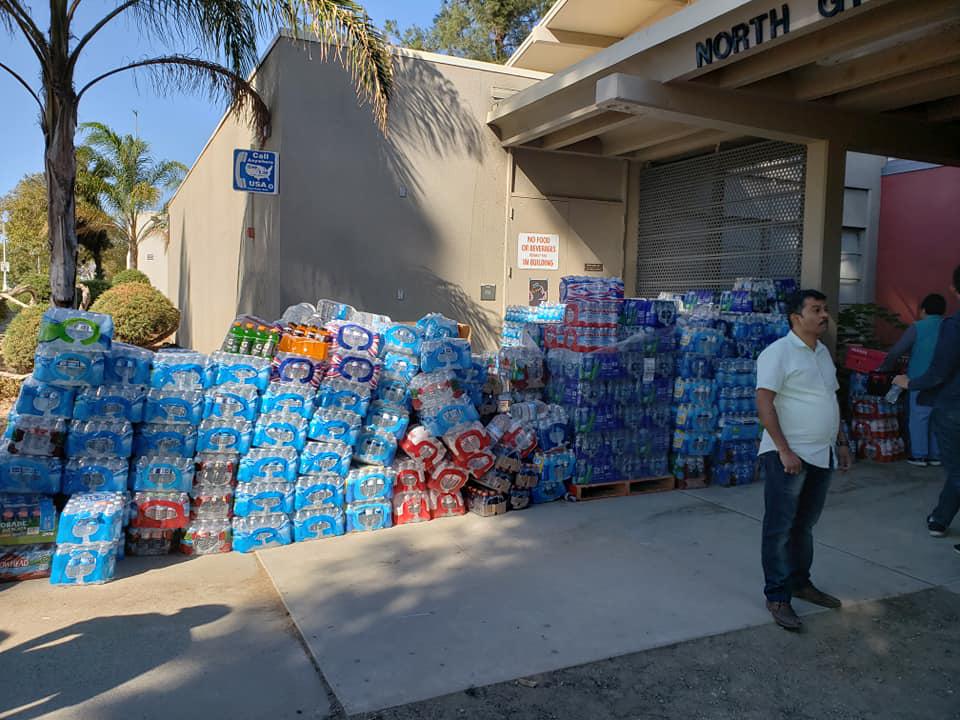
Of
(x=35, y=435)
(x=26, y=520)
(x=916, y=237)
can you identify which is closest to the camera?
(x=26, y=520)

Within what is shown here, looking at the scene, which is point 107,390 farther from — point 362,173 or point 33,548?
point 362,173

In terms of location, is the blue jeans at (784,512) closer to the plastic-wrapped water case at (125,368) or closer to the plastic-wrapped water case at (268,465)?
the plastic-wrapped water case at (268,465)

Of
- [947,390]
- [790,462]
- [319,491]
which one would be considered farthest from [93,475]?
[947,390]

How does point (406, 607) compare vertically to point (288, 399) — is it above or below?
below

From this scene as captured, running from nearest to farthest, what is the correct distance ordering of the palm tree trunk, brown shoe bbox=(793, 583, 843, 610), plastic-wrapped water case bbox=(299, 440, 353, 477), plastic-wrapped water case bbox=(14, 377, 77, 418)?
brown shoe bbox=(793, 583, 843, 610), plastic-wrapped water case bbox=(14, 377, 77, 418), plastic-wrapped water case bbox=(299, 440, 353, 477), the palm tree trunk

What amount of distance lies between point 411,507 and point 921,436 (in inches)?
240

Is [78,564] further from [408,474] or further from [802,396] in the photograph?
[802,396]

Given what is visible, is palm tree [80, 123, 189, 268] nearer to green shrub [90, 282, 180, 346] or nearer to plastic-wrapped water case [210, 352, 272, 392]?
green shrub [90, 282, 180, 346]

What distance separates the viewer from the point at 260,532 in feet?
19.0

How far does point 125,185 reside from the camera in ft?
104

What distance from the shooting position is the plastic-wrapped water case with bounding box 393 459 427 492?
20.9 ft

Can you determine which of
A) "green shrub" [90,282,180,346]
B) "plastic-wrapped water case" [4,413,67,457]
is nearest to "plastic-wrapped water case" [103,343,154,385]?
"plastic-wrapped water case" [4,413,67,457]

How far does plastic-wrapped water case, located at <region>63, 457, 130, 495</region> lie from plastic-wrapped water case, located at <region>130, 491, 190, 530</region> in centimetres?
18

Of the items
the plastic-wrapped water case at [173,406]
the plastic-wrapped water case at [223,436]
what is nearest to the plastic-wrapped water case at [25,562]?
the plastic-wrapped water case at [173,406]
